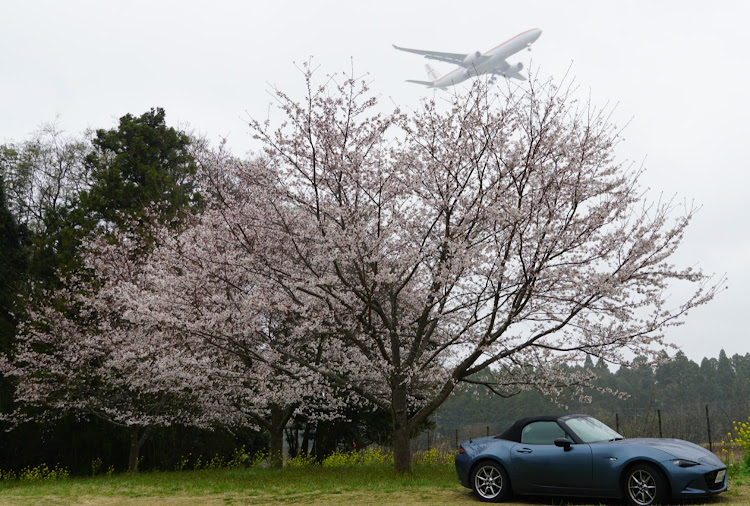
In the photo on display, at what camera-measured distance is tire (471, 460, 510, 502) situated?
952 cm

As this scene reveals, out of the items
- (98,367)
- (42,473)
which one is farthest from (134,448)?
(42,473)

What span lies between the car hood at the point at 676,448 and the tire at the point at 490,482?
1.79 meters

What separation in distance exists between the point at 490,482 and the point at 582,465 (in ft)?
4.80

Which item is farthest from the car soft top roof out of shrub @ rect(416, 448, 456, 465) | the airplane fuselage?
the airplane fuselage

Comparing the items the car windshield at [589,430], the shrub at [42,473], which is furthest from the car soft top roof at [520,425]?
the shrub at [42,473]

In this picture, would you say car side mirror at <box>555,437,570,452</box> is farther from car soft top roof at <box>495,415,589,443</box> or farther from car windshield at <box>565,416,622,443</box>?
car soft top roof at <box>495,415,589,443</box>

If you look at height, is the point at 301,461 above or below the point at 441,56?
below

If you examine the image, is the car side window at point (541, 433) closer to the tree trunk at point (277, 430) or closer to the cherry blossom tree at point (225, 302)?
the cherry blossom tree at point (225, 302)

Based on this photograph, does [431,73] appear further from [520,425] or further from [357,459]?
[520,425]

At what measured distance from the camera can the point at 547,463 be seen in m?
9.18

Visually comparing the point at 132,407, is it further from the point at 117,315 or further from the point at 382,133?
the point at 382,133

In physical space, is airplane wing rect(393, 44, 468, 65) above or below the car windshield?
above

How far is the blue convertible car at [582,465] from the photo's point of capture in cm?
830

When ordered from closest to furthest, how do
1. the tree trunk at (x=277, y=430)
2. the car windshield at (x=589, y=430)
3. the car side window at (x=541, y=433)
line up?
the car windshield at (x=589, y=430) < the car side window at (x=541, y=433) < the tree trunk at (x=277, y=430)
